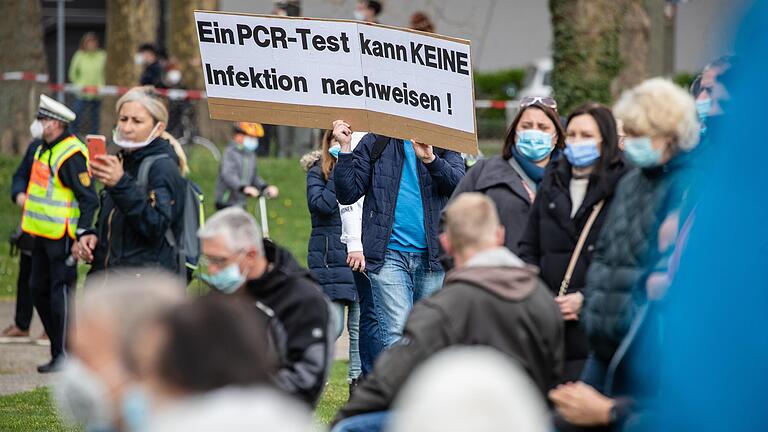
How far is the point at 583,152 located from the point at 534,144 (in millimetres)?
725

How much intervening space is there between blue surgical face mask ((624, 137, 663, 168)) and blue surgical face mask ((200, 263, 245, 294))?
1.49 metres

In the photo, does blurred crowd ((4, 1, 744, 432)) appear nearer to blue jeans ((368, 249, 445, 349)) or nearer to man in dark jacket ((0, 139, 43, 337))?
blue jeans ((368, 249, 445, 349))

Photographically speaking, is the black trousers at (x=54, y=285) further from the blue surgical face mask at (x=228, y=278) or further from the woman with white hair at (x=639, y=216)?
the woman with white hair at (x=639, y=216)

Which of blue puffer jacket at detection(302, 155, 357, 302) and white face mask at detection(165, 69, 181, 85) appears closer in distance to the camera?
blue puffer jacket at detection(302, 155, 357, 302)

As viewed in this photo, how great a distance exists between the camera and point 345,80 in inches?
303

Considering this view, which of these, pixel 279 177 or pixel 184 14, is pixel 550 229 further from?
pixel 184 14

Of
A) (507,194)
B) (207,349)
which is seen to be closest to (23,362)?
(507,194)

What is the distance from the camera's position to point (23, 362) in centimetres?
1073

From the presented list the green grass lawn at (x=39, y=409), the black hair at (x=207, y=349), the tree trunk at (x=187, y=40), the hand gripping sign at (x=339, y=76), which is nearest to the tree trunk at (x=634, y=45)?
the tree trunk at (x=187, y=40)

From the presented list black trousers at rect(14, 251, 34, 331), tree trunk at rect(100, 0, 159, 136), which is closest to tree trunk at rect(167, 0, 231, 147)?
tree trunk at rect(100, 0, 159, 136)

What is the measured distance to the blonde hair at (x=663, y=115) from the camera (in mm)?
5250

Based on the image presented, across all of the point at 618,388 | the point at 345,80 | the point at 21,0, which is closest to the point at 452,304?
the point at 618,388

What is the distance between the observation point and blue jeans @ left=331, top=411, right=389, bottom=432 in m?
5.15

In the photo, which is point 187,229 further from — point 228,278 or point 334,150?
point 228,278
